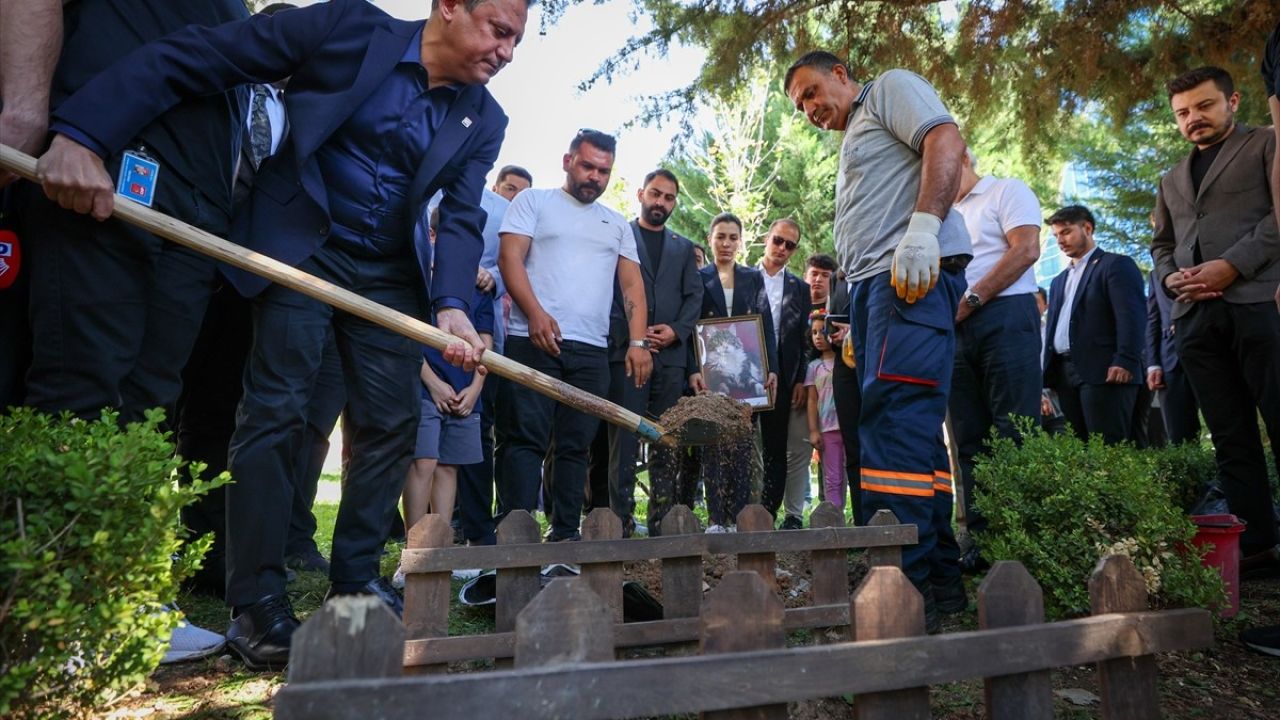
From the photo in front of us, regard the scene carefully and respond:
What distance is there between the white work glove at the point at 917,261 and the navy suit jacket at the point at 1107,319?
3.32 m

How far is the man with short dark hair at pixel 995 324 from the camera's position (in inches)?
178

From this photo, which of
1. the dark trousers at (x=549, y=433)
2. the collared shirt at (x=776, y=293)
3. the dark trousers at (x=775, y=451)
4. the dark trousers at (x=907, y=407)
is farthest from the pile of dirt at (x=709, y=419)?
the collared shirt at (x=776, y=293)

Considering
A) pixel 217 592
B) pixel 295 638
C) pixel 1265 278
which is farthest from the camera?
pixel 1265 278

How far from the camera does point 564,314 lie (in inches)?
198

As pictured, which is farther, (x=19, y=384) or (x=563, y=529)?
(x=563, y=529)

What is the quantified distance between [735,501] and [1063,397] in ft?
8.69

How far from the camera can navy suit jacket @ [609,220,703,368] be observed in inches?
252

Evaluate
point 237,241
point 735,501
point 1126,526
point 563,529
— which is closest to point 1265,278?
point 1126,526

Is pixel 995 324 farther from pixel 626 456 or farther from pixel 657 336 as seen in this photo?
pixel 657 336

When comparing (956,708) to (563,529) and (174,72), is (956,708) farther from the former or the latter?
(174,72)

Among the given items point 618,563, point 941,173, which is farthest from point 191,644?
point 941,173

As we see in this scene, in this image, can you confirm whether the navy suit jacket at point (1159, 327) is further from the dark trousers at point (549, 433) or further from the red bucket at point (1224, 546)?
the dark trousers at point (549, 433)

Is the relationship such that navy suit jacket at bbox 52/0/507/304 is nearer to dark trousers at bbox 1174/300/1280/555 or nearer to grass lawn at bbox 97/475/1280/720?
grass lawn at bbox 97/475/1280/720

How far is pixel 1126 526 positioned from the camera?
10.0ft
